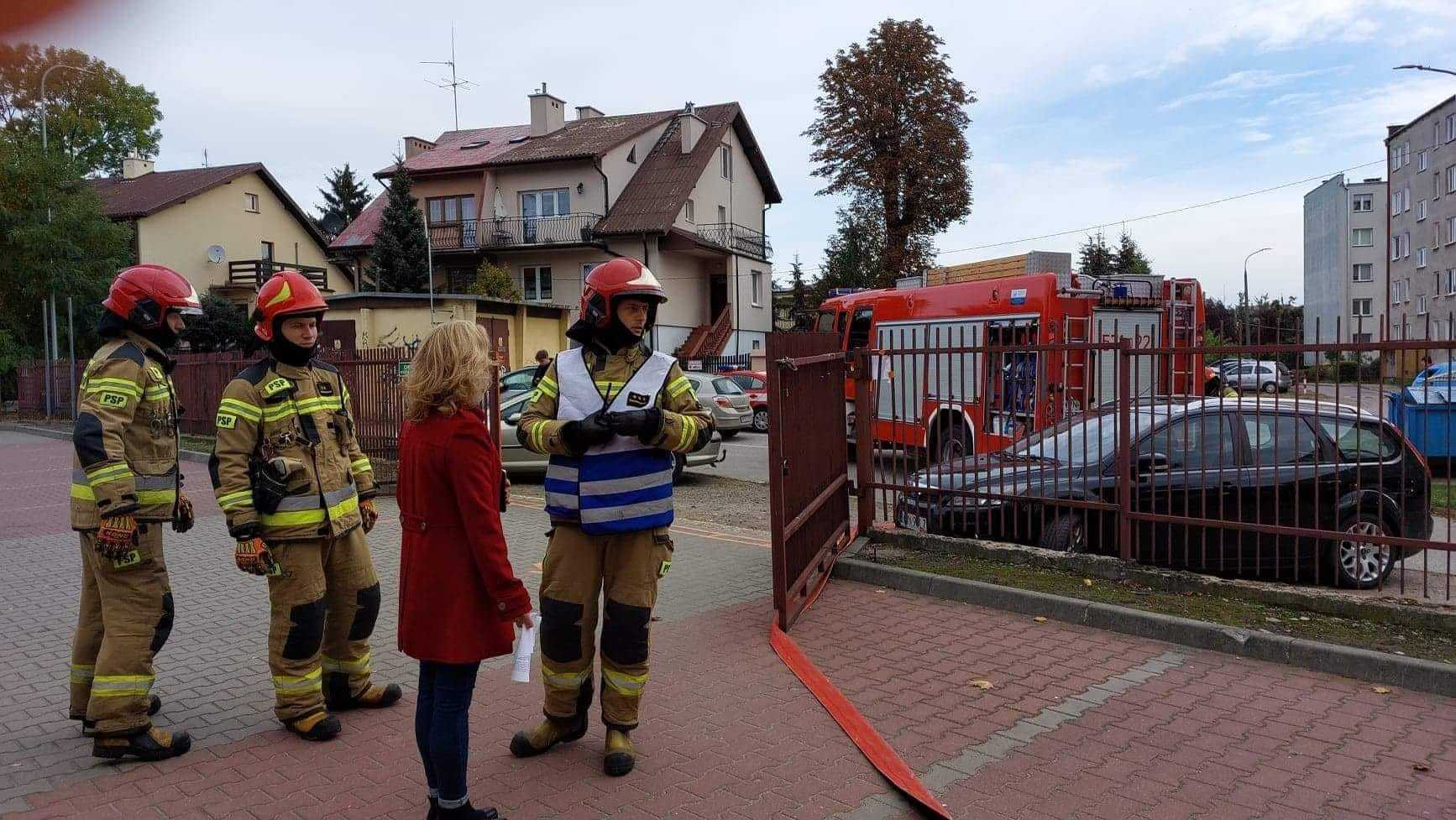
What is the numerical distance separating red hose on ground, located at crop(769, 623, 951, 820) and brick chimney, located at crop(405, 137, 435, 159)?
1771 inches

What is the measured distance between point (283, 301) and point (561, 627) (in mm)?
A: 1898

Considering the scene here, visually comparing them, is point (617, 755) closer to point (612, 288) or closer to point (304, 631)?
point (304, 631)

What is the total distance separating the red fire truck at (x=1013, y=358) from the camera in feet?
25.6

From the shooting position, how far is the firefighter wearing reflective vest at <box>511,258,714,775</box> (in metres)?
4.16

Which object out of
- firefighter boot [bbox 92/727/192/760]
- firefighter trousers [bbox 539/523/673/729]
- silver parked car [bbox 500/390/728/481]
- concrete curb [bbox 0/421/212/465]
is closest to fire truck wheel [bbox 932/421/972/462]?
firefighter trousers [bbox 539/523/673/729]

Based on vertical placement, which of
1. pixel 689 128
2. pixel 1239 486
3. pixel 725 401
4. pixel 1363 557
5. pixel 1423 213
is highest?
pixel 689 128

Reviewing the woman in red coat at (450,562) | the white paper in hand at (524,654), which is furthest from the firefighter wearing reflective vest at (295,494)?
the white paper in hand at (524,654)

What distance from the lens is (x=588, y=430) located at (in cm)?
402

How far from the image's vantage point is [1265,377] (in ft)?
20.7

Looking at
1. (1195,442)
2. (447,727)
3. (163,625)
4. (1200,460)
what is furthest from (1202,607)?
(163,625)

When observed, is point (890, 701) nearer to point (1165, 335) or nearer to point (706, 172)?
point (1165, 335)

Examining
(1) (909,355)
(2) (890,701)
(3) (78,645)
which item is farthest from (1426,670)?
(3) (78,645)

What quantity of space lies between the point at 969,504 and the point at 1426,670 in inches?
131

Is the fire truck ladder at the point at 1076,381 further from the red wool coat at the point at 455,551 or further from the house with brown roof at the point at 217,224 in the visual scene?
the house with brown roof at the point at 217,224
